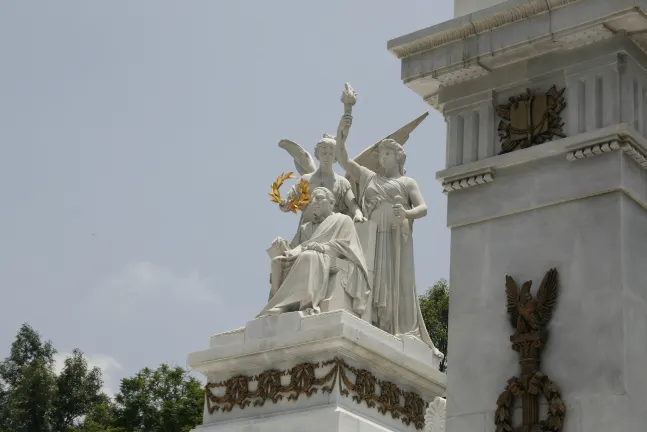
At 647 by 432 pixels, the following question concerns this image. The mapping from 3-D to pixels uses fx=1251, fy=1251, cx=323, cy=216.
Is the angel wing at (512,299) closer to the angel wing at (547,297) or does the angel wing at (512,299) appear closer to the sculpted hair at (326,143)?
the angel wing at (547,297)

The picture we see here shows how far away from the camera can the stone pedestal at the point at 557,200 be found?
6.16 m

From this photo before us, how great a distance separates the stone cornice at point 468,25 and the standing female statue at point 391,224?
948 centimetres

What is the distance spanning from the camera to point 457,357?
668cm

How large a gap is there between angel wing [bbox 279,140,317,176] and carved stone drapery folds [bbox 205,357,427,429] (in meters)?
3.99

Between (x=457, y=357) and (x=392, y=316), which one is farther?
(x=392, y=316)

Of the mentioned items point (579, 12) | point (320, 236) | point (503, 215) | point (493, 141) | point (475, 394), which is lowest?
point (475, 394)

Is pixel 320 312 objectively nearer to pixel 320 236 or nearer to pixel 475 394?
pixel 320 236

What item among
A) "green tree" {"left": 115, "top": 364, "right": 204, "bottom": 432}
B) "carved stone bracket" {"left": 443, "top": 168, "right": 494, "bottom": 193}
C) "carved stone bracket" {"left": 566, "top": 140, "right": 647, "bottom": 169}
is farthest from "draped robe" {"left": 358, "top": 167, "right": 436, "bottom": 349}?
"green tree" {"left": 115, "top": 364, "right": 204, "bottom": 432}

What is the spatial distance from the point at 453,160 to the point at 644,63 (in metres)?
1.17

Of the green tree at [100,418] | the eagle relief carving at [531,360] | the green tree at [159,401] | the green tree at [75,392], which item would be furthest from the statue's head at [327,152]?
the green tree at [75,392]

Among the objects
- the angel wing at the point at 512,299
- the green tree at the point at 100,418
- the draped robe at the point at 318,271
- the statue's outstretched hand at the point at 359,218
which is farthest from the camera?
the green tree at the point at 100,418

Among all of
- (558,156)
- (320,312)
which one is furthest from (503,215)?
(320,312)

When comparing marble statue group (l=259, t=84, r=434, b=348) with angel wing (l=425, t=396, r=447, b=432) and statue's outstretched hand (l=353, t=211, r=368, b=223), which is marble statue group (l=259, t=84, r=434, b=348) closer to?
statue's outstretched hand (l=353, t=211, r=368, b=223)

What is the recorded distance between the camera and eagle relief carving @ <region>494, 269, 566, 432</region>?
6172mm
